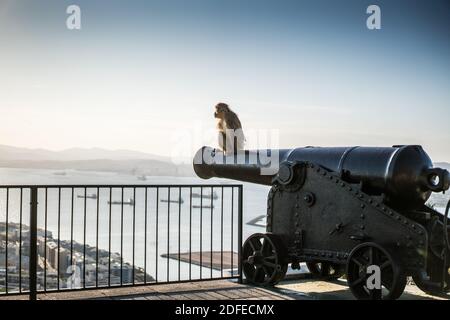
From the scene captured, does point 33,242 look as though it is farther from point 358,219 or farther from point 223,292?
point 358,219

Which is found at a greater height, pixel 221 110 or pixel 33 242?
pixel 221 110

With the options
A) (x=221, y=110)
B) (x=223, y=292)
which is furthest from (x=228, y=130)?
(x=223, y=292)

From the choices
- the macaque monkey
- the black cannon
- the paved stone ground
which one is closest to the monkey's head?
the macaque monkey

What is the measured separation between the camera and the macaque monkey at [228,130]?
629 centimetres

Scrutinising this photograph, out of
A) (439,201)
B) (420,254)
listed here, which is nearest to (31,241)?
(420,254)

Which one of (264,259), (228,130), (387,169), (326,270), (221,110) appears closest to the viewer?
(387,169)

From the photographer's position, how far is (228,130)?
6.35 m

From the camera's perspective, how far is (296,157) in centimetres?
552

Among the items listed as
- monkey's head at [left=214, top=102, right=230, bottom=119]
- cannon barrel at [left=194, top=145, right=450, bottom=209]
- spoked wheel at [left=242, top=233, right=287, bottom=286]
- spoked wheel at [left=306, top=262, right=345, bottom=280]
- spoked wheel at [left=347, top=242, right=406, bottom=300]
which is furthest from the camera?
monkey's head at [left=214, top=102, right=230, bottom=119]

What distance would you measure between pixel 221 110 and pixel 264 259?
6.43ft

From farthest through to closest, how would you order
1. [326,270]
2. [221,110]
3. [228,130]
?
[221,110] < [228,130] < [326,270]

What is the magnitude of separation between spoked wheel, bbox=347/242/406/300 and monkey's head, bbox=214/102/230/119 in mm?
2566

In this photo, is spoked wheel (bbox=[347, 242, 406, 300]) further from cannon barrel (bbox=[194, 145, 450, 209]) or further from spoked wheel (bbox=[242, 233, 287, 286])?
spoked wheel (bbox=[242, 233, 287, 286])

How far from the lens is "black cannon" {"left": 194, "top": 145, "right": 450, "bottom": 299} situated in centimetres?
445
